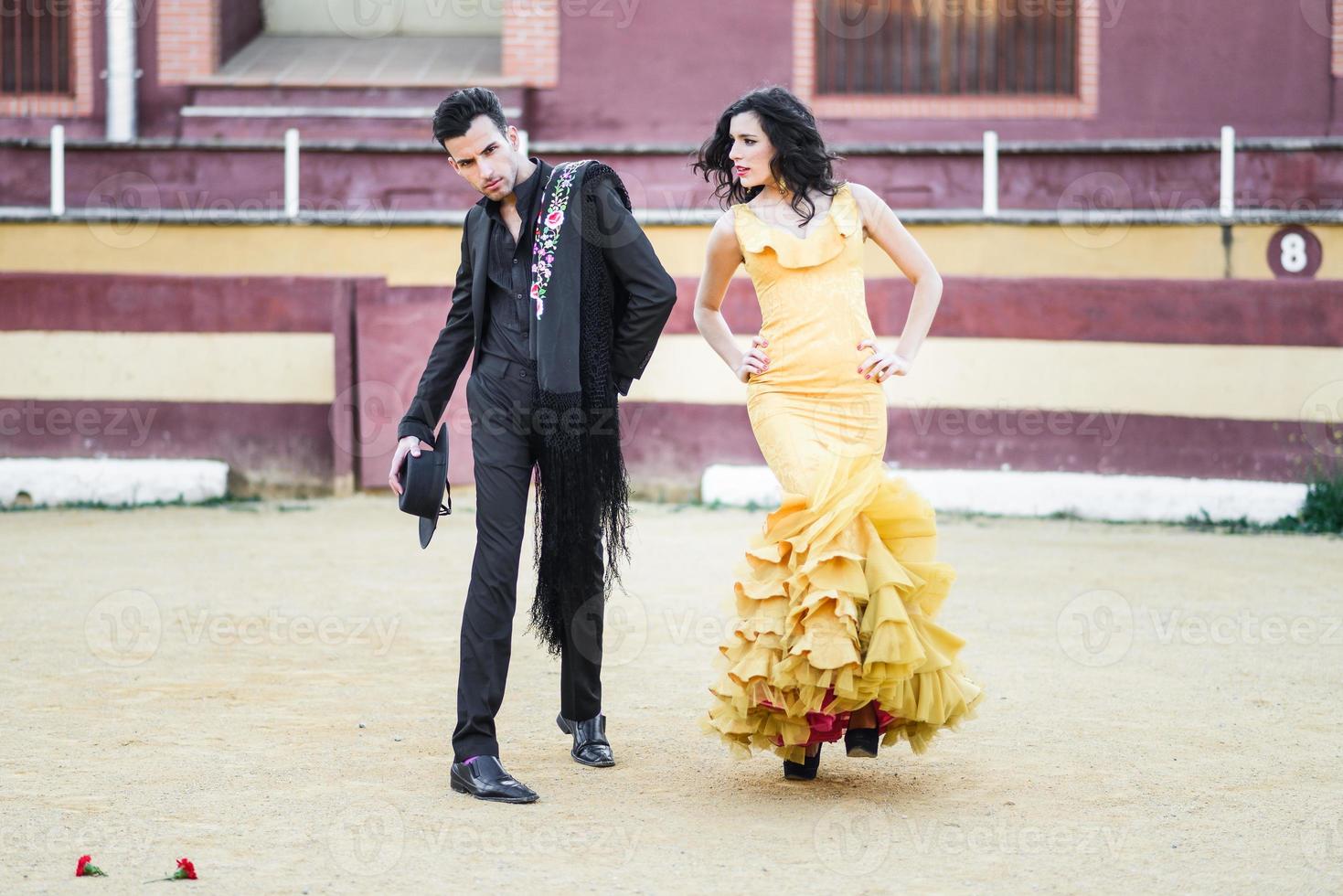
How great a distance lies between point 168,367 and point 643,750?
8.23 m

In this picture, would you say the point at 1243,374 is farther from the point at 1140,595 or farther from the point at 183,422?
the point at 183,422

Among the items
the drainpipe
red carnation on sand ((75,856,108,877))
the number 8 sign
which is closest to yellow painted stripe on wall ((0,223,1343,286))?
the number 8 sign

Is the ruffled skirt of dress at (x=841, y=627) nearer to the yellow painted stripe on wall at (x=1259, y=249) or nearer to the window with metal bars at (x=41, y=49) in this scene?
the yellow painted stripe on wall at (x=1259, y=249)

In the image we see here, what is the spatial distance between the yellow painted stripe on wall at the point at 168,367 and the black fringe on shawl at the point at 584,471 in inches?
314

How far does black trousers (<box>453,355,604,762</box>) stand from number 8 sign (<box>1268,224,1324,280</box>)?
8.22m

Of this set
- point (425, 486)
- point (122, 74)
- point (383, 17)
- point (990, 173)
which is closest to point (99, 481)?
point (122, 74)

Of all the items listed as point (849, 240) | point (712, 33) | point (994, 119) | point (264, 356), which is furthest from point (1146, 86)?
point (849, 240)

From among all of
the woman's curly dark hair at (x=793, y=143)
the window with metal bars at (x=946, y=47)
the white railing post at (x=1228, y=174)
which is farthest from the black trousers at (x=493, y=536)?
the window with metal bars at (x=946, y=47)

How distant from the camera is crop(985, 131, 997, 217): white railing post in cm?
1249

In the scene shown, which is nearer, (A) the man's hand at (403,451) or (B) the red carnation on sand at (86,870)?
(B) the red carnation on sand at (86,870)

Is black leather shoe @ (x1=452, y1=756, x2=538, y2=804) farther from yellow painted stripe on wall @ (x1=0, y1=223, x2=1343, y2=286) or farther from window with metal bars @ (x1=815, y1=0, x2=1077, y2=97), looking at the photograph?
window with metal bars @ (x1=815, y1=0, x2=1077, y2=97)

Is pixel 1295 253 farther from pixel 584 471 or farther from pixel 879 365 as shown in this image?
pixel 584 471

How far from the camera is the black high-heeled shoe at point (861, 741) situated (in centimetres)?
461

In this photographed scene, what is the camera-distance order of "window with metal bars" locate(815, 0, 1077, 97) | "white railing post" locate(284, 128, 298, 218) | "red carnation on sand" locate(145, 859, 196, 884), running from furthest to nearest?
"window with metal bars" locate(815, 0, 1077, 97), "white railing post" locate(284, 128, 298, 218), "red carnation on sand" locate(145, 859, 196, 884)
